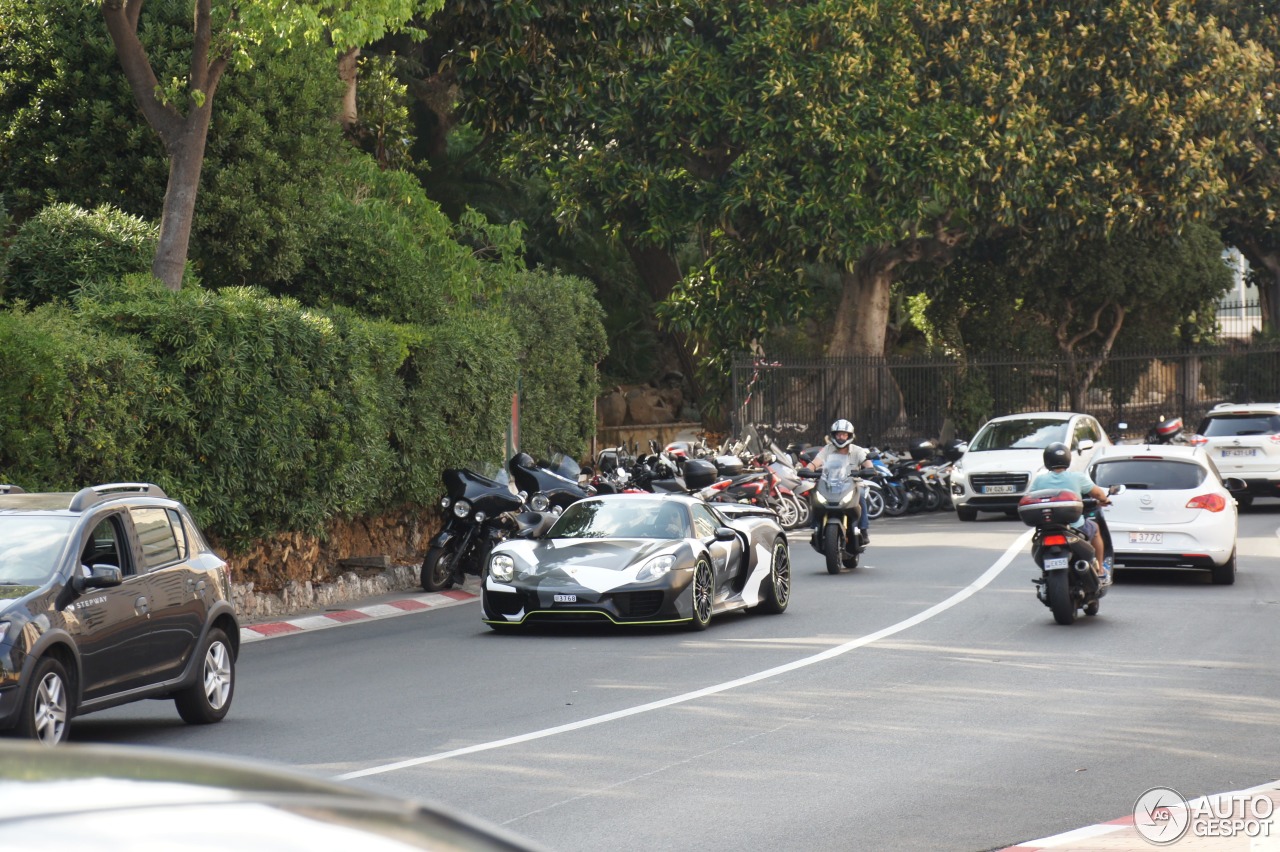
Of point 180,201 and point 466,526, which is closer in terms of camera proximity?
point 180,201

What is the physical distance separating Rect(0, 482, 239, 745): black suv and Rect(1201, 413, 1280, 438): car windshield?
76.9ft

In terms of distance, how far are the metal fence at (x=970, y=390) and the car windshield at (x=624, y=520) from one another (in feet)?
62.4

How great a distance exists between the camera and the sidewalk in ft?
53.7

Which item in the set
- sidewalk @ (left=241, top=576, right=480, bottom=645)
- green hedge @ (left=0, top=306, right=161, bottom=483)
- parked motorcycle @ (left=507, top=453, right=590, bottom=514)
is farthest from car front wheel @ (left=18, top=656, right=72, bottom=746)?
parked motorcycle @ (left=507, top=453, right=590, bottom=514)

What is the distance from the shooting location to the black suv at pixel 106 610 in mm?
8961

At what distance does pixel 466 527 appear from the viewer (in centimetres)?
1998

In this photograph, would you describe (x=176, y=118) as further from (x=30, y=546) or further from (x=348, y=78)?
(x=30, y=546)

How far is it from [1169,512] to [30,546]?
13.3 metres

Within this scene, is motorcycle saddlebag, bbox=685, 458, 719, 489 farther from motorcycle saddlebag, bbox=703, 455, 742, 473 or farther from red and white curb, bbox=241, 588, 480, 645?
red and white curb, bbox=241, 588, 480, 645

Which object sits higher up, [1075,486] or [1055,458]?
[1055,458]

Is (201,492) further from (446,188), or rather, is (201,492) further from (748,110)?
(446,188)

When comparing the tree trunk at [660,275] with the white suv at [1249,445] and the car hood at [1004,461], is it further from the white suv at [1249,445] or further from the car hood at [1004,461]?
the white suv at [1249,445]

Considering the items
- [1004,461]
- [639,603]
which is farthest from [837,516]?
[1004,461]

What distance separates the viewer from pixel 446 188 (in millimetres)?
39844
